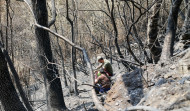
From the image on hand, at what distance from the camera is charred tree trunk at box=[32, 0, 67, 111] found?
5000 millimetres

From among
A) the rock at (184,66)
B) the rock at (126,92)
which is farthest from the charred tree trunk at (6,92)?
the rock at (184,66)

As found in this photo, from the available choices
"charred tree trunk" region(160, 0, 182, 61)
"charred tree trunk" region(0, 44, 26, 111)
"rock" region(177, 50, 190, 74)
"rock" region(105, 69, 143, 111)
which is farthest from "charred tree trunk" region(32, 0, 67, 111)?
"rock" region(177, 50, 190, 74)

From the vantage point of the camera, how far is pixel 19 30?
13234 millimetres

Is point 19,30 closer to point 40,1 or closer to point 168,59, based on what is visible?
point 40,1

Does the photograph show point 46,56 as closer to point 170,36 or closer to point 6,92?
point 6,92

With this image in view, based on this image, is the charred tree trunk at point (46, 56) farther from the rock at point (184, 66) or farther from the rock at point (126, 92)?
the rock at point (184, 66)

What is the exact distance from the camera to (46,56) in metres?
5.35

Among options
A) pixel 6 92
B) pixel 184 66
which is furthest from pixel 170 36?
pixel 6 92

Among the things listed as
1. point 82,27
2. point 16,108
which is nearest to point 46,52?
point 16,108

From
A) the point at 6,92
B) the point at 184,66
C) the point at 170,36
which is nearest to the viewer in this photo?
the point at 184,66

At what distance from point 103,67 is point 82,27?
9011mm

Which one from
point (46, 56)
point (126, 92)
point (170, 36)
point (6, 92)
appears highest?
point (170, 36)

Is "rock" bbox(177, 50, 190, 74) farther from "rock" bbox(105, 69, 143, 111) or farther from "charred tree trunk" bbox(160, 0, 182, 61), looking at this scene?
"rock" bbox(105, 69, 143, 111)

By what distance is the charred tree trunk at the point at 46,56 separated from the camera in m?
5.00
